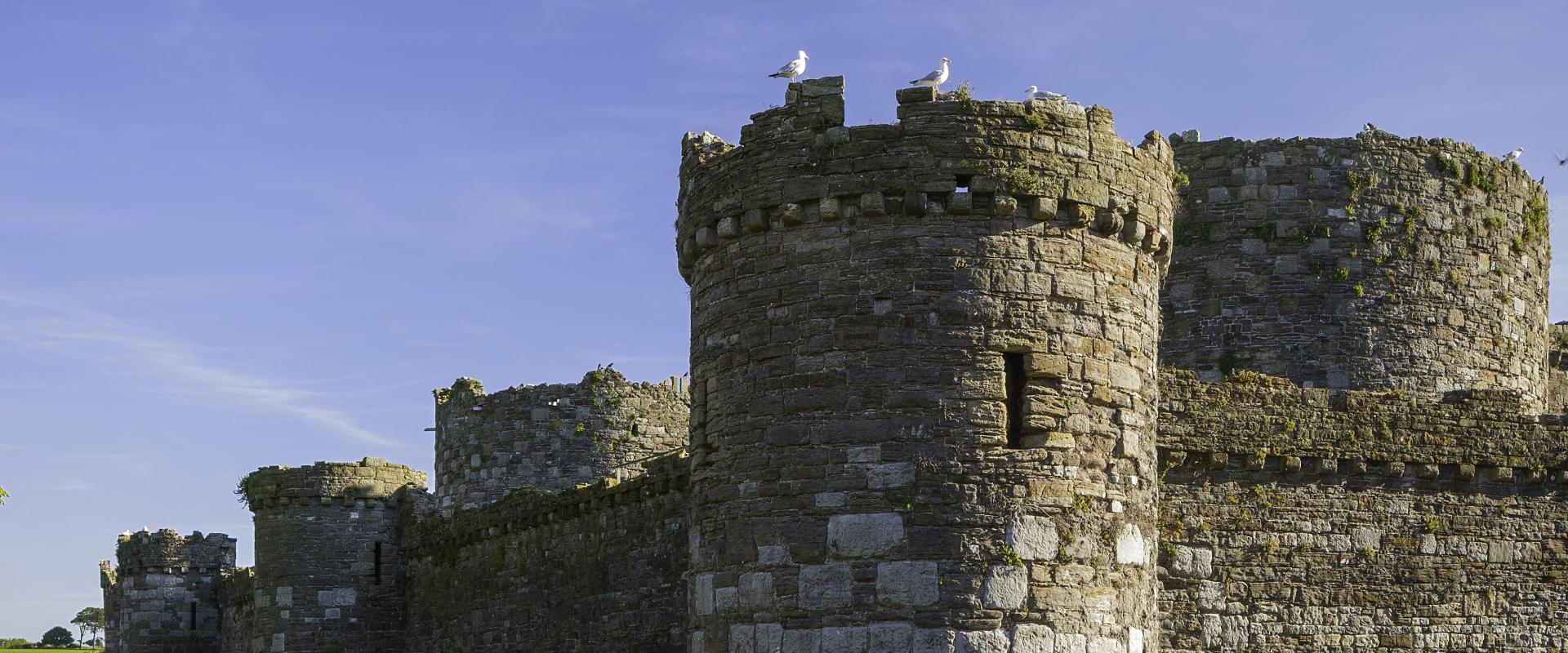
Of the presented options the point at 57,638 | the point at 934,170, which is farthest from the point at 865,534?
the point at 57,638

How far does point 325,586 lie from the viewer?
3244 centimetres

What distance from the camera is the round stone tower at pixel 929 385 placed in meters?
15.6

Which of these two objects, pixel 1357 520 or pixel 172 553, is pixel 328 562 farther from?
pixel 1357 520

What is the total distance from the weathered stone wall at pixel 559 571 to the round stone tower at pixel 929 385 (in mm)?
6435

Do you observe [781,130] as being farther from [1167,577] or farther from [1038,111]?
[1167,577]

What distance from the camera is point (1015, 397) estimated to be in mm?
16078

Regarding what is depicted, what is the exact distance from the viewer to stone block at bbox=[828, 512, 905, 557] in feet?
51.2

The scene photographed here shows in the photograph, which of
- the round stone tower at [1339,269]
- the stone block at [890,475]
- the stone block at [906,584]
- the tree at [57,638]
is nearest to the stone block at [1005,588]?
the stone block at [906,584]

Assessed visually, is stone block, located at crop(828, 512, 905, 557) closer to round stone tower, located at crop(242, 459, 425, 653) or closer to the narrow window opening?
the narrow window opening

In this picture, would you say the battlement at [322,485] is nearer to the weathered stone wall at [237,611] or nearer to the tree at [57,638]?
the weathered stone wall at [237,611]

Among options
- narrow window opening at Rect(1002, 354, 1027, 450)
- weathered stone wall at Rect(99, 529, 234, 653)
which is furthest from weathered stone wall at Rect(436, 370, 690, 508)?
narrow window opening at Rect(1002, 354, 1027, 450)

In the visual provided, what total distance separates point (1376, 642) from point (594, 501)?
31.3 feet

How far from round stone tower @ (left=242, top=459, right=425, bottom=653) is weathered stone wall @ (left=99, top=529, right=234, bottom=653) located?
9.96m

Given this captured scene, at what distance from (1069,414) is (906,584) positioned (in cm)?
186
